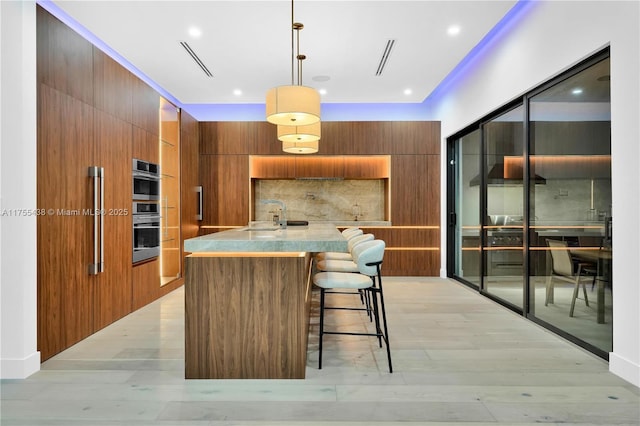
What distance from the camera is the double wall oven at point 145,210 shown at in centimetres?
430

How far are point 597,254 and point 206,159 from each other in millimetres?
5736

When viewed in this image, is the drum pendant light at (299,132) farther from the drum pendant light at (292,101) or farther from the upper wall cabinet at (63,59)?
the upper wall cabinet at (63,59)

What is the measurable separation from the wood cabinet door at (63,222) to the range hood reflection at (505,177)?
432 centimetres

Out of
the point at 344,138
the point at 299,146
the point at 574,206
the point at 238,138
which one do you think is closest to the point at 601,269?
the point at 574,206

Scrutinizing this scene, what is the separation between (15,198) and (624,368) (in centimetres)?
437

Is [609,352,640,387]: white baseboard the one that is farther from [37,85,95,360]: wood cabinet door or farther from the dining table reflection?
[37,85,95,360]: wood cabinet door

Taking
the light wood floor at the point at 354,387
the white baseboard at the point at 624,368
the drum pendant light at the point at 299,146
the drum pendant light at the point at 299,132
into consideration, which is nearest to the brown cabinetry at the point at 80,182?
the light wood floor at the point at 354,387

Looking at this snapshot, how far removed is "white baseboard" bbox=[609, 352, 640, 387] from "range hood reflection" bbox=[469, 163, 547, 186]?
1702 mm

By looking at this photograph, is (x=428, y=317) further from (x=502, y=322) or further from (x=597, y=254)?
(x=597, y=254)

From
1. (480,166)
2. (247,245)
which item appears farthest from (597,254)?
(247,245)

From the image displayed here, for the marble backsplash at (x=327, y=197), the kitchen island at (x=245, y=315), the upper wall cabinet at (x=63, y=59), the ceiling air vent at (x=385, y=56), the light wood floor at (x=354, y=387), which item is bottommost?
the light wood floor at (x=354, y=387)

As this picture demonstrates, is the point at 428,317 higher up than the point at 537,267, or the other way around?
the point at 537,267

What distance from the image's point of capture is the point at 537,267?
12.7 ft

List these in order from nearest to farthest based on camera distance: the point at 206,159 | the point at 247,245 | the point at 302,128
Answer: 1. the point at 247,245
2. the point at 302,128
3. the point at 206,159
